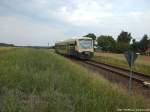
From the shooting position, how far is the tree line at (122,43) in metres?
116

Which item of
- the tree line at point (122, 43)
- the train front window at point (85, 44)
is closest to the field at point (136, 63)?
the train front window at point (85, 44)

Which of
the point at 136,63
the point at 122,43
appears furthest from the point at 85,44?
the point at 122,43

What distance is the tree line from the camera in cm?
11625

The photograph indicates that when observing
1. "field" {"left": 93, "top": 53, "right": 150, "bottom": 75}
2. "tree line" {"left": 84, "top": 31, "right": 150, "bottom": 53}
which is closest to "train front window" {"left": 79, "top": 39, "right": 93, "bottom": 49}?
"field" {"left": 93, "top": 53, "right": 150, "bottom": 75}

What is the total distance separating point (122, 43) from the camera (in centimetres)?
12812

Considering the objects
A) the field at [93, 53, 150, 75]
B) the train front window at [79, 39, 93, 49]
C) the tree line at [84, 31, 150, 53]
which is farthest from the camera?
the tree line at [84, 31, 150, 53]

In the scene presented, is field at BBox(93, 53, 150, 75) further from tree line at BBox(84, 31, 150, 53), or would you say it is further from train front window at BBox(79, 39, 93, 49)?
tree line at BBox(84, 31, 150, 53)

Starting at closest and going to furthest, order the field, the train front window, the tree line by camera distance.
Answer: the field < the train front window < the tree line

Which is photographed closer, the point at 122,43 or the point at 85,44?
the point at 85,44

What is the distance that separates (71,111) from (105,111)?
832 millimetres

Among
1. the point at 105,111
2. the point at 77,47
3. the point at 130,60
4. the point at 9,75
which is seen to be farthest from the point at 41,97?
the point at 77,47

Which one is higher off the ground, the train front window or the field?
the train front window

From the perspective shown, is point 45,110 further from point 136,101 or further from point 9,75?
point 9,75

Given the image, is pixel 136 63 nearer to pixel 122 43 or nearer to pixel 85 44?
pixel 85 44
